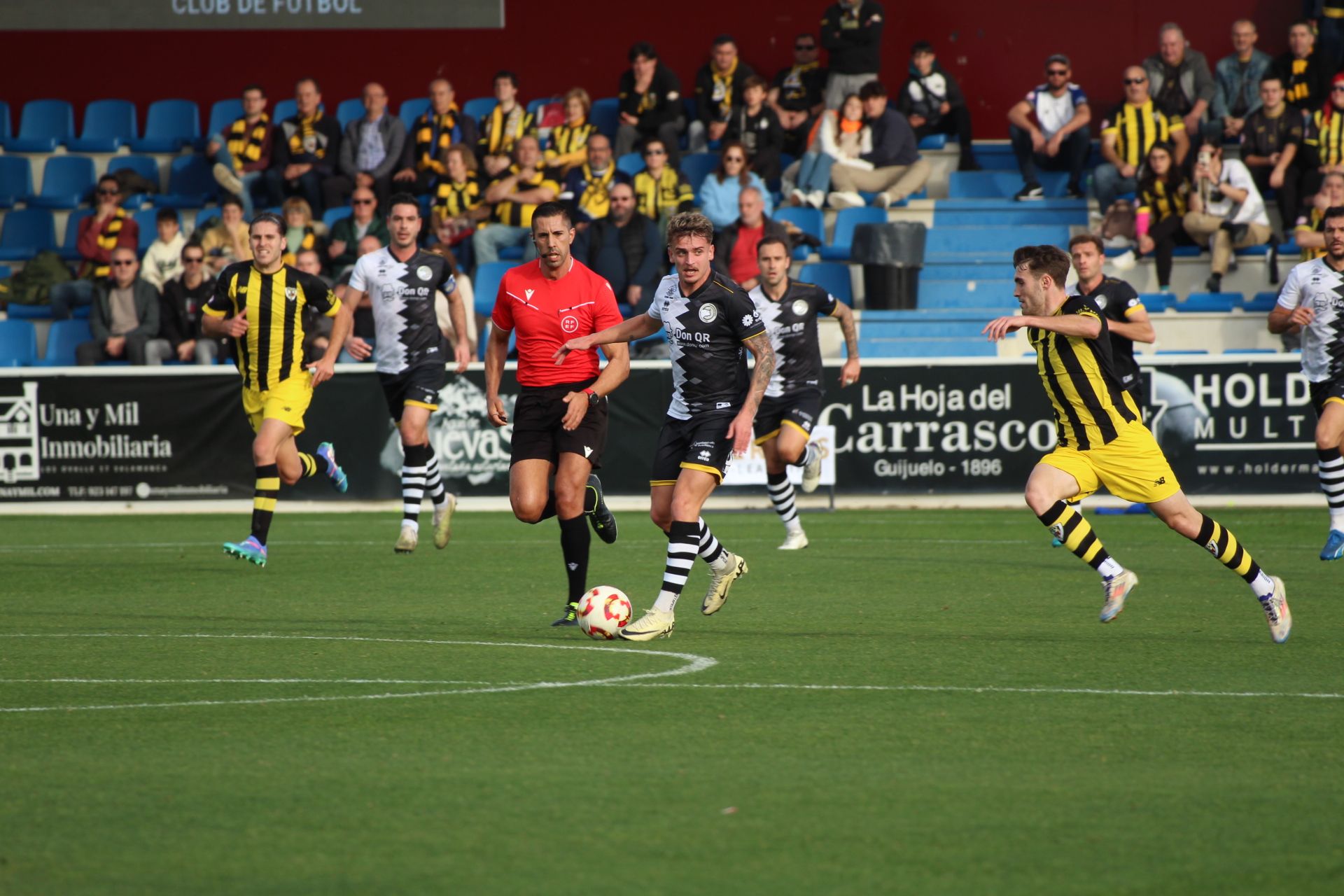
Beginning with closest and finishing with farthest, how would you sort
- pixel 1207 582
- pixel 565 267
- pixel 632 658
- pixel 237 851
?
pixel 237 851 → pixel 632 658 → pixel 565 267 → pixel 1207 582

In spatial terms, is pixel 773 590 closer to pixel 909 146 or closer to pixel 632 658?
pixel 632 658

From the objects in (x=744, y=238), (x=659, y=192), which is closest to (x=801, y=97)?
(x=659, y=192)

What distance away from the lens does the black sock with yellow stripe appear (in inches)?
A: 452

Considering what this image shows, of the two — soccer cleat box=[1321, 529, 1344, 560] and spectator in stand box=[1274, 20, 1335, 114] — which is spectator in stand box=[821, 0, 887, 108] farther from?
soccer cleat box=[1321, 529, 1344, 560]

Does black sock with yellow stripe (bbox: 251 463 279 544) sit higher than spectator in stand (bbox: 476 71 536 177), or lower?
lower

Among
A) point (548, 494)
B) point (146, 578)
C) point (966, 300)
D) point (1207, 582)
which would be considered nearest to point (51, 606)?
point (146, 578)

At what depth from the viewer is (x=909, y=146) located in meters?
20.8

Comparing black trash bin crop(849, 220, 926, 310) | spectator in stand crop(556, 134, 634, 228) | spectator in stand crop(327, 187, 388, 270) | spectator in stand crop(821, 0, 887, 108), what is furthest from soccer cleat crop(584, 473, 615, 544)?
spectator in stand crop(821, 0, 887, 108)

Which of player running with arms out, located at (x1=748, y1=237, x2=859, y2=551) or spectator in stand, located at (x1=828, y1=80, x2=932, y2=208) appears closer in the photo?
player running with arms out, located at (x1=748, y1=237, x2=859, y2=551)

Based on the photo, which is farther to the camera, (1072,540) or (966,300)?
(966,300)

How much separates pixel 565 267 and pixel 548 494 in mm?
1269

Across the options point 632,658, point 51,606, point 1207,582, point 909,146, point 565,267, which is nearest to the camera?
point 632,658

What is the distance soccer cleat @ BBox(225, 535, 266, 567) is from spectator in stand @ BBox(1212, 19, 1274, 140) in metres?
14.1

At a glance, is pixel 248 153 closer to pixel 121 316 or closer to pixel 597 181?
pixel 121 316
